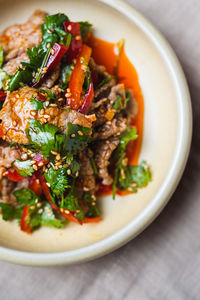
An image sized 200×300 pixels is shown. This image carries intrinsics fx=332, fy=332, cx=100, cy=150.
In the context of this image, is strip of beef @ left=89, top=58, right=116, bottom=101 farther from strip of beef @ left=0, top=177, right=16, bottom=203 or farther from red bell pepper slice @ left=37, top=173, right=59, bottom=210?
strip of beef @ left=0, top=177, right=16, bottom=203

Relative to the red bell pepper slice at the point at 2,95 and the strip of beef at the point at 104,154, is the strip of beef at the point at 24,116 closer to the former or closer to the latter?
the red bell pepper slice at the point at 2,95

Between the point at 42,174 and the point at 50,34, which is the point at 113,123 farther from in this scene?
the point at 50,34

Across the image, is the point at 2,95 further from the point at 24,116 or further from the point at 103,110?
the point at 103,110

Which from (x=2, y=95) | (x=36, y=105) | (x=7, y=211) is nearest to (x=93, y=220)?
(x=7, y=211)

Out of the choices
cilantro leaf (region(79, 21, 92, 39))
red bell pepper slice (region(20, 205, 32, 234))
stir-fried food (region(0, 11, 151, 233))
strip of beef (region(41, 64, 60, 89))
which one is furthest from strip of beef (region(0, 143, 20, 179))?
cilantro leaf (region(79, 21, 92, 39))

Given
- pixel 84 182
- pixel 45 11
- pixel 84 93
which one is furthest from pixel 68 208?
pixel 45 11
